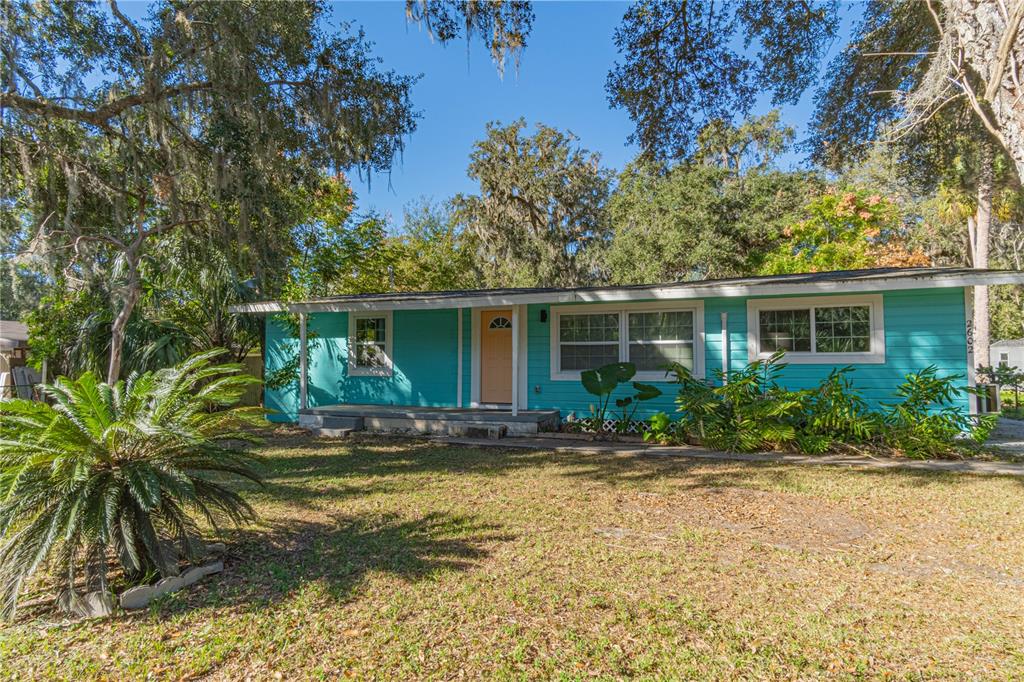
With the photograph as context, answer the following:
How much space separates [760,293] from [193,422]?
24.3ft

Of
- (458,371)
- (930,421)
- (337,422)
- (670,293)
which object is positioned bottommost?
(337,422)

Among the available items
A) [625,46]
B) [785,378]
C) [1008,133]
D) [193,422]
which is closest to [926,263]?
[785,378]

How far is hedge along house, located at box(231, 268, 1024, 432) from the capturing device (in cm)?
783

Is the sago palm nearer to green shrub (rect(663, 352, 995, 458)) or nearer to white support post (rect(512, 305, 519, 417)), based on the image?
white support post (rect(512, 305, 519, 417))

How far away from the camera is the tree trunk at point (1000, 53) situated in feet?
13.2

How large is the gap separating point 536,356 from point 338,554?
660cm

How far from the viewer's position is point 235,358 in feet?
43.8

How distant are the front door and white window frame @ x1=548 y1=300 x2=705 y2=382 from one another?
93cm

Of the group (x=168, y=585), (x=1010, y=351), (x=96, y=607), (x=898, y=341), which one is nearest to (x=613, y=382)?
(x=898, y=341)

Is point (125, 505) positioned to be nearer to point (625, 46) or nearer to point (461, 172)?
point (625, 46)

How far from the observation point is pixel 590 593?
322 cm

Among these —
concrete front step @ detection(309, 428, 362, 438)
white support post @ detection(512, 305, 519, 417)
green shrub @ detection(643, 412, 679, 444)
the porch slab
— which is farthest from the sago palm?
green shrub @ detection(643, 412, 679, 444)

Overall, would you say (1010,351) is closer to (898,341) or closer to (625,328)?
(898,341)

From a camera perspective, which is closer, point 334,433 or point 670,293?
point 670,293
